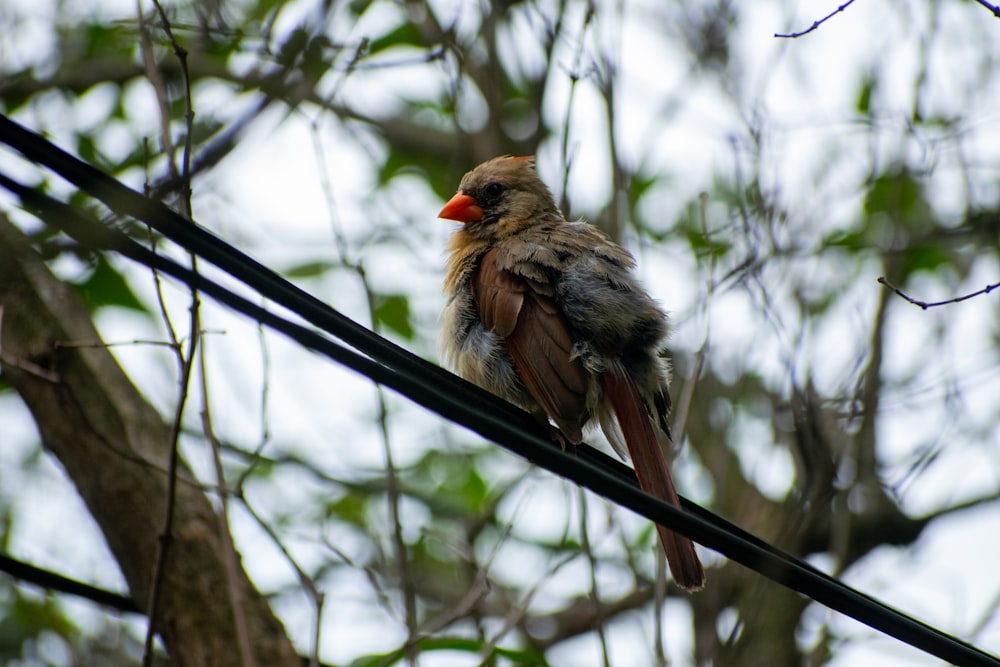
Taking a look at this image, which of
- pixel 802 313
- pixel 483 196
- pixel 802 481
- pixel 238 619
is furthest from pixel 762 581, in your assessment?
→ pixel 238 619

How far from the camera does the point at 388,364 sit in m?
2.44

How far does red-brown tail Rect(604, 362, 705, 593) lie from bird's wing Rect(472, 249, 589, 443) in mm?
133

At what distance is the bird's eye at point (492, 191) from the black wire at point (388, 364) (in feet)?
7.48

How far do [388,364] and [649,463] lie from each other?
1456 millimetres

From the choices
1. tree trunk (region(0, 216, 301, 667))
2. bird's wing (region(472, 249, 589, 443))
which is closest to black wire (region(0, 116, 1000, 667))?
bird's wing (region(472, 249, 589, 443))

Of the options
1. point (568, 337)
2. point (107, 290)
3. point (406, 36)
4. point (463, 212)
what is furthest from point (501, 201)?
point (107, 290)

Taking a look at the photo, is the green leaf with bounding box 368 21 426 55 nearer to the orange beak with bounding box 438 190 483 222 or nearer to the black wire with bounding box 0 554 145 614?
the orange beak with bounding box 438 190 483 222

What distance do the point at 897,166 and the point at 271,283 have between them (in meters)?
5.20

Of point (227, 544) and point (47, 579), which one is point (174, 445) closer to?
point (47, 579)

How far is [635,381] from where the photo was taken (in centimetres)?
Answer: 404

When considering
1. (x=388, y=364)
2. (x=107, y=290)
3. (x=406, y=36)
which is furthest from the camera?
(x=406, y=36)

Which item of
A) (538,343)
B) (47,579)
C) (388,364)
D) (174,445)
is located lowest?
(47,579)

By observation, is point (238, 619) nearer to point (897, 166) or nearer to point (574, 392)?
point (574, 392)

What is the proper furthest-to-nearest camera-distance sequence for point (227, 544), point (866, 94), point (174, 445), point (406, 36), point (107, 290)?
point (866, 94) < point (406, 36) < point (107, 290) < point (227, 544) < point (174, 445)
